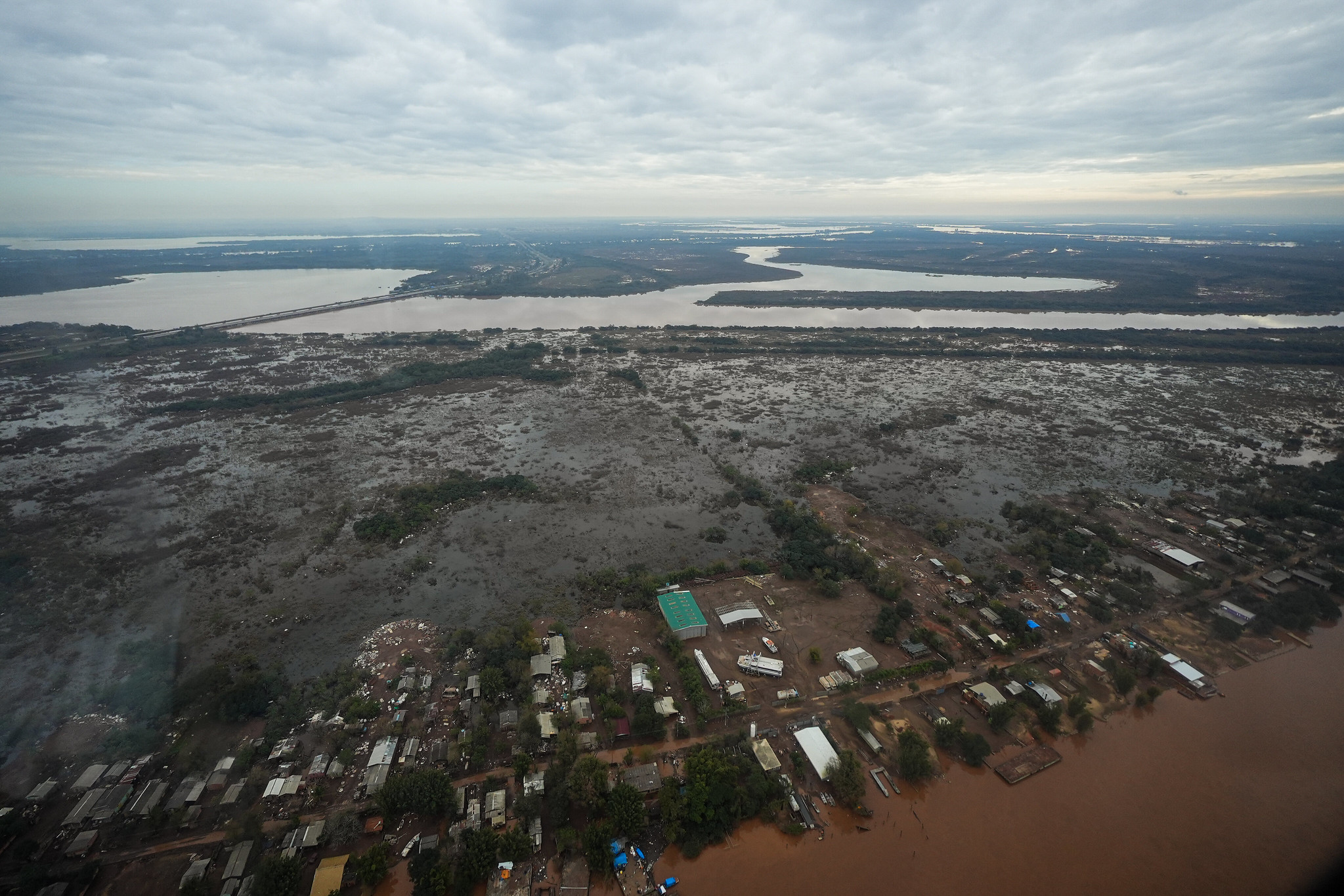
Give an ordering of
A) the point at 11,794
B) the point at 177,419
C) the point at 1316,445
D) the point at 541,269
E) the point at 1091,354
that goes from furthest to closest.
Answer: the point at 541,269 → the point at 1091,354 → the point at 177,419 → the point at 1316,445 → the point at 11,794

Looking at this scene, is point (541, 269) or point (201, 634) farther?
point (541, 269)

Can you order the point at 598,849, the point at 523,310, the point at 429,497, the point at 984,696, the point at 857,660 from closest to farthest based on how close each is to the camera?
the point at 598,849 < the point at 984,696 < the point at 857,660 < the point at 429,497 < the point at 523,310

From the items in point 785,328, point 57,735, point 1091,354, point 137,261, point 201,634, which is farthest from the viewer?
point 137,261

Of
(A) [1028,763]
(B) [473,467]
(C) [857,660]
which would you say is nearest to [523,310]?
(B) [473,467]

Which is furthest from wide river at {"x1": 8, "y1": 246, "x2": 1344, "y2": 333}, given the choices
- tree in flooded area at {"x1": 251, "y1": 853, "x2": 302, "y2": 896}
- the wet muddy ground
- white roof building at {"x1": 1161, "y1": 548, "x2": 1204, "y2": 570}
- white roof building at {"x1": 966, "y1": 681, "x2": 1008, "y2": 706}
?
tree in flooded area at {"x1": 251, "y1": 853, "x2": 302, "y2": 896}

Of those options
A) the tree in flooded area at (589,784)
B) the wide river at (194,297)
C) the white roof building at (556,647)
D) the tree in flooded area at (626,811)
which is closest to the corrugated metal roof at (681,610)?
the white roof building at (556,647)

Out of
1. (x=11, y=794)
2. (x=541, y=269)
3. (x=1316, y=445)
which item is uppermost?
(x=541, y=269)

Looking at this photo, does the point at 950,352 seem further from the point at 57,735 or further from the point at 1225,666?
the point at 57,735

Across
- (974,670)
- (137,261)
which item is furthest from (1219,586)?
(137,261)

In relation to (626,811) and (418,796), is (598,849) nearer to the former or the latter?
(626,811)
